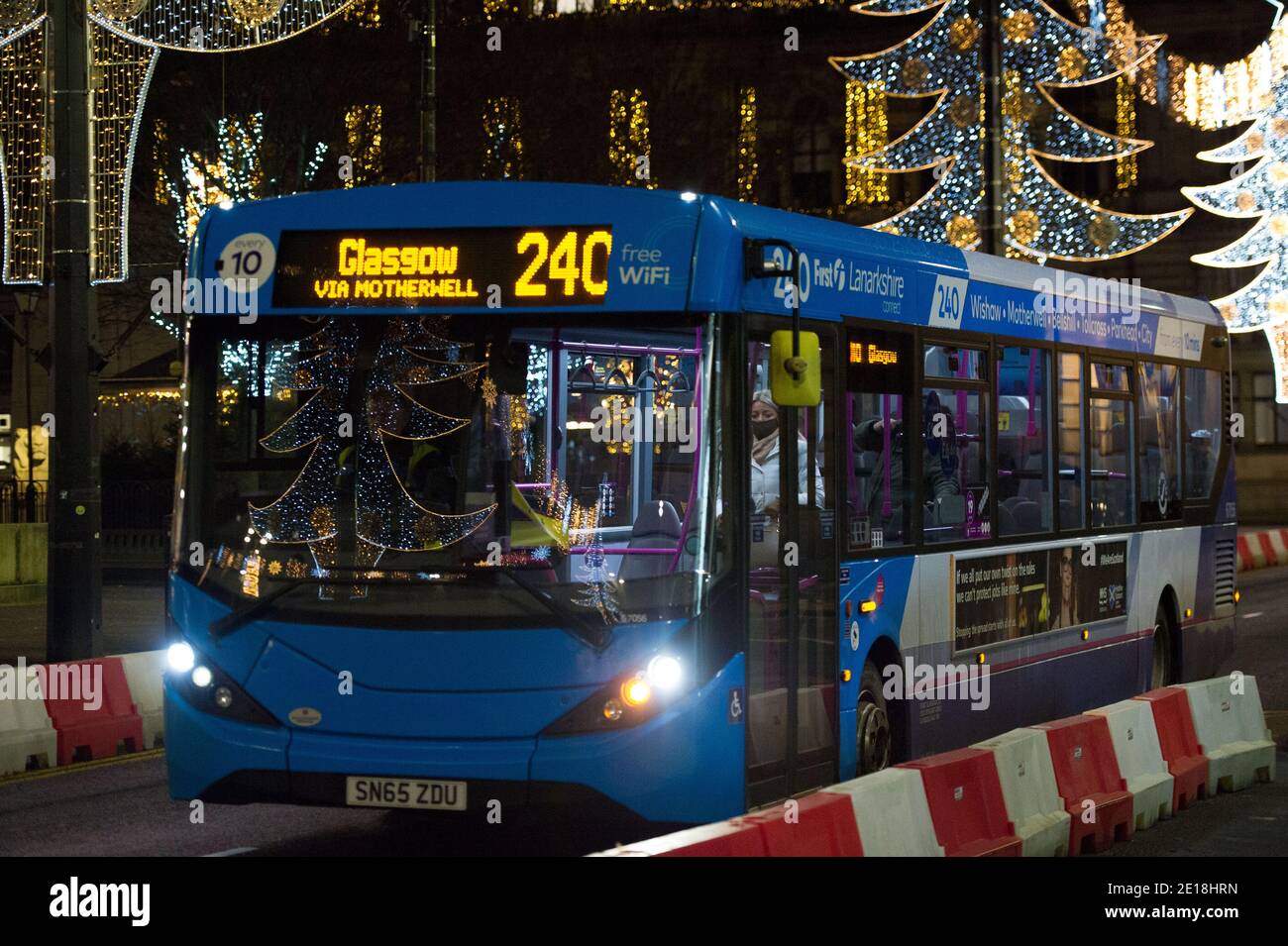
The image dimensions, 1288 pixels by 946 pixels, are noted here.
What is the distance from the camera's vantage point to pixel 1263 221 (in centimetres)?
4325

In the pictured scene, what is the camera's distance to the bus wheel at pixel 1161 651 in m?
15.3

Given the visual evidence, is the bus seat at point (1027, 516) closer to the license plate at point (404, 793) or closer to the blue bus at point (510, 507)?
the blue bus at point (510, 507)

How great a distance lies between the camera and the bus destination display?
9.20 meters

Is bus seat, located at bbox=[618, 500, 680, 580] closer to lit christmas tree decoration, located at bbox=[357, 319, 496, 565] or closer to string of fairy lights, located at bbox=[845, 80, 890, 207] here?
lit christmas tree decoration, located at bbox=[357, 319, 496, 565]

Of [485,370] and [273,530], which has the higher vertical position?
[485,370]

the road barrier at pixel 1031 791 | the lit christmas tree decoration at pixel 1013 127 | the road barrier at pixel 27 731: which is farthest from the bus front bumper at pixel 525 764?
the lit christmas tree decoration at pixel 1013 127

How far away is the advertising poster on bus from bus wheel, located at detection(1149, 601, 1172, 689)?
3.23ft

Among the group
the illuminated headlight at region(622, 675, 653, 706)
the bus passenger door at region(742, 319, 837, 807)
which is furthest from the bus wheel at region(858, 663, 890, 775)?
the illuminated headlight at region(622, 675, 653, 706)

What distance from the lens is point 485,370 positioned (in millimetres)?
9117

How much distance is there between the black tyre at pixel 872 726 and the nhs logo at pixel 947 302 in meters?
1.97
